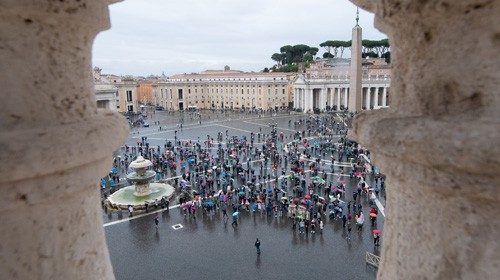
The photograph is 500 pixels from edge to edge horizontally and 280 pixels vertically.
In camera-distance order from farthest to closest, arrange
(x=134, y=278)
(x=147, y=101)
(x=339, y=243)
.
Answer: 1. (x=147, y=101)
2. (x=339, y=243)
3. (x=134, y=278)

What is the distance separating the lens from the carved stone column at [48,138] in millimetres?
1353

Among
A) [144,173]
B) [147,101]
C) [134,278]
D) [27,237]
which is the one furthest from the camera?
[147,101]

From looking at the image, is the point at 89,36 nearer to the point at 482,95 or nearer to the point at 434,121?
the point at 434,121

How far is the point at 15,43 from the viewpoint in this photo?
4.56ft

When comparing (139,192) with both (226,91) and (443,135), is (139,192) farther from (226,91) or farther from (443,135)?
(226,91)

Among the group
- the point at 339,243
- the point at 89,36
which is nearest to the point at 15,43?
the point at 89,36

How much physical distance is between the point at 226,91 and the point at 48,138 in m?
68.3

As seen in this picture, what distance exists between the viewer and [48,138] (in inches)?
54.2

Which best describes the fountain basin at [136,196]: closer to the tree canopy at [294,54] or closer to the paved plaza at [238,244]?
the paved plaza at [238,244]

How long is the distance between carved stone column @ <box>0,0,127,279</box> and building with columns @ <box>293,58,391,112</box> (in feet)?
193

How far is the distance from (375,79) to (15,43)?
6259 cm

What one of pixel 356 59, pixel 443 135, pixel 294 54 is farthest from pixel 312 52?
pixel 443 135

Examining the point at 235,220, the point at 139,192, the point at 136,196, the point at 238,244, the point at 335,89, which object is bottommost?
the point at 238,244

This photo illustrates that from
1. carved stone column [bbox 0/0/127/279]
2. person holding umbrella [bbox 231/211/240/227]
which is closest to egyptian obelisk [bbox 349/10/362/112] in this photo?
person holding umbrella [bbox 231/211/240/227]
